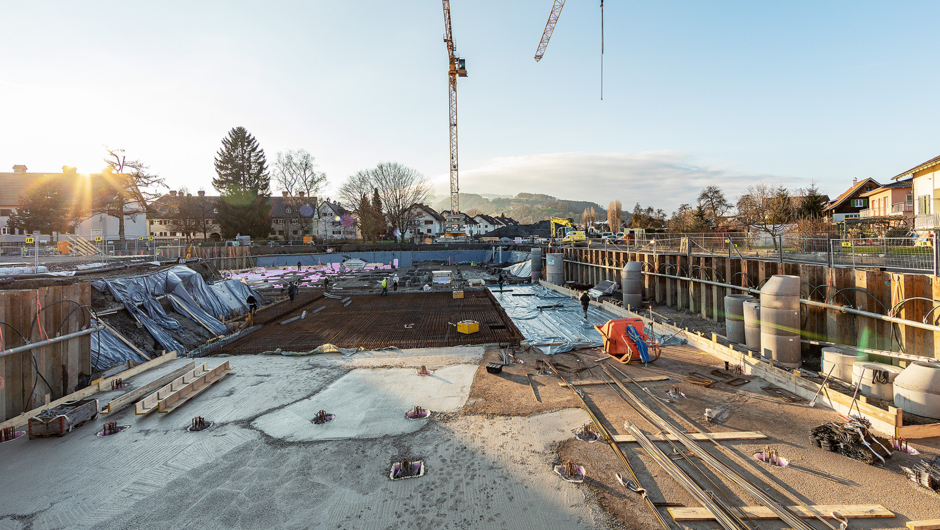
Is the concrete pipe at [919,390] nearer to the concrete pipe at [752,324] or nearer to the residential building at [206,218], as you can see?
the concrete pipe at [752,324]

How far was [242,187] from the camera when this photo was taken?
188ft

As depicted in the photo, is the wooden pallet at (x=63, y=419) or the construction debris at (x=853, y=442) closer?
the construction debris at (x=853, y=442)

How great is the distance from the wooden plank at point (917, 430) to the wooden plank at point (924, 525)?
6.56ft

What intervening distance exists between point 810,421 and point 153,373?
13.8m

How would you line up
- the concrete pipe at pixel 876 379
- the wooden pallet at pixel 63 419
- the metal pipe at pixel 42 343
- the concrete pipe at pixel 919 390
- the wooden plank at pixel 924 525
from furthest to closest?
the metal pipe at pixel 42 343 → the concrete pipe at pixel 876 379 → the wooden pallet at pixel 63 419 → the concrete pipe at pixel 919 390 → the wooden plank at pixel 924 525

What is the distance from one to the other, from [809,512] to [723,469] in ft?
2.99

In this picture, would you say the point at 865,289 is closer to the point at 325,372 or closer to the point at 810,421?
the point at 810,421

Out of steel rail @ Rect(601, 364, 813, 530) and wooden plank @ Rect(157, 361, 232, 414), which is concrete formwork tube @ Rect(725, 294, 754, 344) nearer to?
steel rail @ Rect(601, 364, 813, 530)

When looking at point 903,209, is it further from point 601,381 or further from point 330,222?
point 330,222

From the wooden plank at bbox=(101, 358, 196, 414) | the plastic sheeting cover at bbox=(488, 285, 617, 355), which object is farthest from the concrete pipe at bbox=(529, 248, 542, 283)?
the wooden plank at bbox=(101, 358, 196, 414)

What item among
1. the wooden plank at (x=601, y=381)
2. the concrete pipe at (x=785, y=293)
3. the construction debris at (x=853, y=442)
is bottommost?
the wooden plank at (x=601, y=381)

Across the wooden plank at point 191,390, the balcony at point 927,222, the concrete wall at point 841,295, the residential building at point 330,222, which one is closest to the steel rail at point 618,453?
the concrete wall at point 841,295

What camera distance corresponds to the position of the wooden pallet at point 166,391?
715 cm

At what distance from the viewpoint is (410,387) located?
→ 849 centimetres
